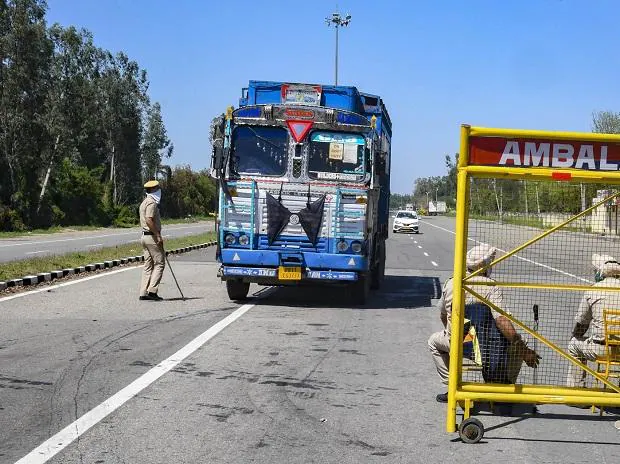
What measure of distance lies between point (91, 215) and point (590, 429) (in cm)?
5748

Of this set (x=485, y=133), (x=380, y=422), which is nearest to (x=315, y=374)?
(x=380, y=422)

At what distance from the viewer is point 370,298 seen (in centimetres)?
1599

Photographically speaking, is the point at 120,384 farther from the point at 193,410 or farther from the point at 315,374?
the point at 315,374

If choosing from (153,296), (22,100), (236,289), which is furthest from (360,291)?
(22,100)

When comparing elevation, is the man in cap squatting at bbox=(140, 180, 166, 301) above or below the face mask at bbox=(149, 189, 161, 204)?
below

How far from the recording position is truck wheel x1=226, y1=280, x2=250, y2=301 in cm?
1434

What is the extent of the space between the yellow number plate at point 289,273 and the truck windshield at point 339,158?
60.8 inches

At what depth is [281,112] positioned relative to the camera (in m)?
13.6

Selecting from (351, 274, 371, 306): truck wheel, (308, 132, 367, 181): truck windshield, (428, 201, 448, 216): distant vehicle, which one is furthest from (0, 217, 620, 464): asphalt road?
(428, 201, 448, 216): distant vehicle

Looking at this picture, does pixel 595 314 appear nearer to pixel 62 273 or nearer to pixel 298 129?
pixel 298 129

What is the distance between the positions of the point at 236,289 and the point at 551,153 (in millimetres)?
9105

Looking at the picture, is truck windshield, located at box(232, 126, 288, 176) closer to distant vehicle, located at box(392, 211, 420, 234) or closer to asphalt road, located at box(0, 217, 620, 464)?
asphalt road, located at box(0, 217, 620, 464)

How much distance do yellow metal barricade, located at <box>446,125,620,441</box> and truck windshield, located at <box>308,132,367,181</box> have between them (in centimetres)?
653

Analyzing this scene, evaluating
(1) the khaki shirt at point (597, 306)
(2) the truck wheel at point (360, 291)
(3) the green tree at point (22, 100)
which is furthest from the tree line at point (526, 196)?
(3) the green tree at point (22, 100)
